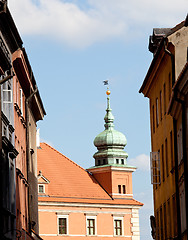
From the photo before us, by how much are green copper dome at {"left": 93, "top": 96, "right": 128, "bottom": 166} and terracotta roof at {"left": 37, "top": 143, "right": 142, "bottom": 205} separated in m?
4.64

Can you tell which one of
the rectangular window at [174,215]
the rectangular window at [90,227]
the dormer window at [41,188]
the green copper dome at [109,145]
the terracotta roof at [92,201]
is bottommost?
the rectangular window at [174,215]

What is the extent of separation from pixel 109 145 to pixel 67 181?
12.1 metres

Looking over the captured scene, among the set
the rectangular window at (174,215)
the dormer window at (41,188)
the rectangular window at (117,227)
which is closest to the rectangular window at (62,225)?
the dormer window at (41,188)

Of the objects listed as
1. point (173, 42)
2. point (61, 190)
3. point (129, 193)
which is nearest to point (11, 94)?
point (173, 42)

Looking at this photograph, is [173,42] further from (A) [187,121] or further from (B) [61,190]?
(B) [61,190]

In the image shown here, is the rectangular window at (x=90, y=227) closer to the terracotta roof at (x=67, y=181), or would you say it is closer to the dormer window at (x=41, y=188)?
the terracotta roof at (x=67, y=181)

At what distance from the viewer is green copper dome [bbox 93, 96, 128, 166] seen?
295ft

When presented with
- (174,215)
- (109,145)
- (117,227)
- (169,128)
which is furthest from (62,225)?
(174,215)

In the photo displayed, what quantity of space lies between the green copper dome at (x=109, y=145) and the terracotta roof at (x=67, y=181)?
15.2 ft

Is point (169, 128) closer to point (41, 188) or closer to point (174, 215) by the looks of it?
point (174, 215)

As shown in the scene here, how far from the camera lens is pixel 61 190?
78.6m

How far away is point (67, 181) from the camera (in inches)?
3196

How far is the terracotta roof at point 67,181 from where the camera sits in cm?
7831

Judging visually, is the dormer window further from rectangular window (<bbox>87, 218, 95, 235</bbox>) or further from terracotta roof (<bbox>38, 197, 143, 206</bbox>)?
rectangular window (<bbox>87, 218, 95, 235</bbox>)
